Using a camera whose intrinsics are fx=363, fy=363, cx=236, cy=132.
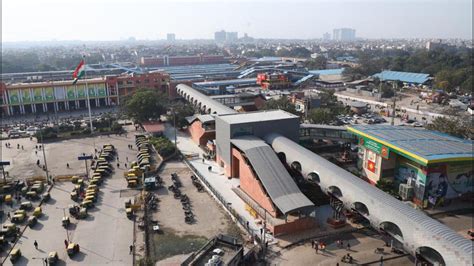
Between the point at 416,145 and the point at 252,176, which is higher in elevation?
the point at 416,145

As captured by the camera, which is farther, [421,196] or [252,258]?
[421,196]

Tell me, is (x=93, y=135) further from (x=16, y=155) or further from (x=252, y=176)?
(x=252, y=176)

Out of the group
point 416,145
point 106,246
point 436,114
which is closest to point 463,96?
point 436,114

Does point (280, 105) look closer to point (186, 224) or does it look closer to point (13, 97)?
point (186, 224)

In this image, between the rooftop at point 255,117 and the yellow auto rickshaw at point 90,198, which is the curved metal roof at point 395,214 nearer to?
the rooftop at point 255,117

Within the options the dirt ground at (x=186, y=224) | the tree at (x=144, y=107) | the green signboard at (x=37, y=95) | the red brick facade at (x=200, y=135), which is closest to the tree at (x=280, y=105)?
the red brick facade at (x=200, y=135)

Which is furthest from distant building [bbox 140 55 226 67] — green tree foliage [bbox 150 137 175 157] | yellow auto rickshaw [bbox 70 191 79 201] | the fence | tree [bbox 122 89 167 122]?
yellow auto rickshaw [bbox 70 191 79 201]
